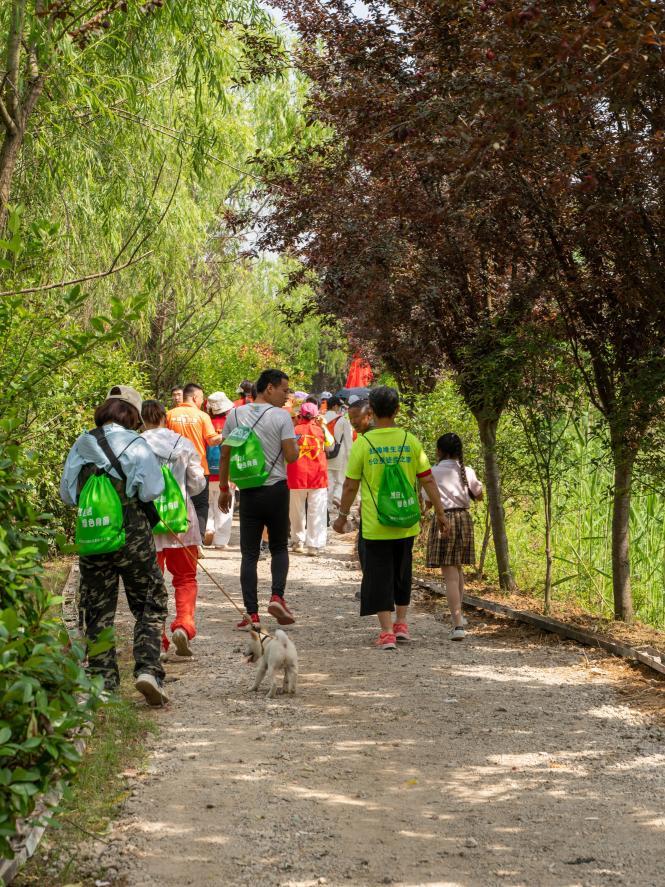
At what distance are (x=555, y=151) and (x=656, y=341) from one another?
1.88 meters

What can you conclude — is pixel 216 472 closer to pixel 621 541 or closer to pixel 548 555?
pixel 548 555

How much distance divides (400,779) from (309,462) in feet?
30.1

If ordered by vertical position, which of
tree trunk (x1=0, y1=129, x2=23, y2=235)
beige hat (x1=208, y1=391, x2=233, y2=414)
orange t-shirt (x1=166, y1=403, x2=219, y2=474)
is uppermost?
tree trunk (x1=0, y1=129, x2=23, y2=235)

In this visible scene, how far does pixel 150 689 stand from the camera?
684cm

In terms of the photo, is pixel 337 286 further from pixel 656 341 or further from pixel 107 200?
pixel 656 341

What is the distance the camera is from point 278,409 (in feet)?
31.0

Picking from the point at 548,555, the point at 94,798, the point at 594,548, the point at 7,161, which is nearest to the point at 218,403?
the point at 594,548

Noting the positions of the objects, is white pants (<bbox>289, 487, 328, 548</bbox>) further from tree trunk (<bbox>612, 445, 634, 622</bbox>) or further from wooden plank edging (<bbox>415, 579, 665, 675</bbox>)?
tree trunk (<bbox>612, 445, 634, 622</bbox>)

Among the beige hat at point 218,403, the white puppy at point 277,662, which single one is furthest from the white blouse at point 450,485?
the beige hat at point 218,403

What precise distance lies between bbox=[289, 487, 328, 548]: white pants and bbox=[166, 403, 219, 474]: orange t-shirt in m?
2.06

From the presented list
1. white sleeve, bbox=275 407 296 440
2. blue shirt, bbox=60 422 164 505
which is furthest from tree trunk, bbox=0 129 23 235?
white sleeve, bbox=275 407 296 440

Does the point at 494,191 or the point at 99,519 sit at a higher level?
the point at 494,191

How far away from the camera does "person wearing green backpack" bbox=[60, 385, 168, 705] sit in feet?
21.5

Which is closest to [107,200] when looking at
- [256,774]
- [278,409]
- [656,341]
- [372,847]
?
[278,409]
